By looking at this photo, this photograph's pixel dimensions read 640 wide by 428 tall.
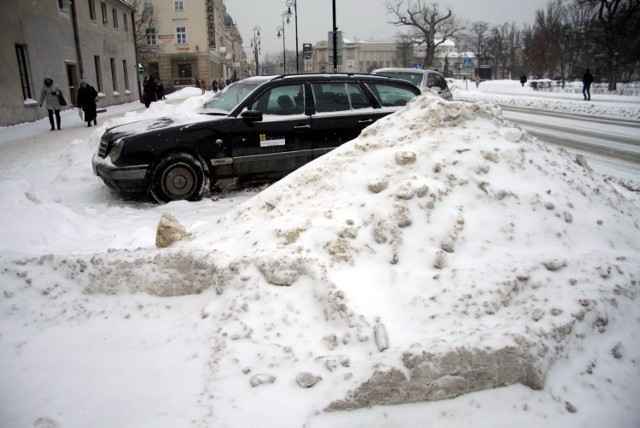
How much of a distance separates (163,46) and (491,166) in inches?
2350

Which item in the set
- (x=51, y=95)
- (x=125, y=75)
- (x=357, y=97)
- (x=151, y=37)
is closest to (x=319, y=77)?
(x=357, y=97)

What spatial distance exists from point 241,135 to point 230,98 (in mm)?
942

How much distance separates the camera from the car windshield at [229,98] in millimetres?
6953

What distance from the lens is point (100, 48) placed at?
27625mm

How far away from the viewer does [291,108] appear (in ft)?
23.0

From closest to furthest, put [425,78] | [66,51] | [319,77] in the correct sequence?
[319,77] → [425,78] → [66,51]

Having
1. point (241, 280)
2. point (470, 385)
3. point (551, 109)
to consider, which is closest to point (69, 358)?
point (241, 280)

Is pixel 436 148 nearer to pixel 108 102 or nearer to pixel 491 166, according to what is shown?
pixel 491 166

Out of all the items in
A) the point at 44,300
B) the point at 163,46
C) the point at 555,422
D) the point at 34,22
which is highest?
the point at 163,46

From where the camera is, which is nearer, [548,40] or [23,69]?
[23,69]

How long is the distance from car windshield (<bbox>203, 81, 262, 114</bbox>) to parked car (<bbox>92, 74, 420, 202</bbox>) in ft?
0.07

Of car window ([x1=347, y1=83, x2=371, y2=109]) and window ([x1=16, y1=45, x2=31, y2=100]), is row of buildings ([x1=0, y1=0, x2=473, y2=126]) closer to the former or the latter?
window ([x1=16, y1=45, x2=31, y2=100])

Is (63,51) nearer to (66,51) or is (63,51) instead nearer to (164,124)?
(66,51)

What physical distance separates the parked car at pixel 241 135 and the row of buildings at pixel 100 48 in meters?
10.7
